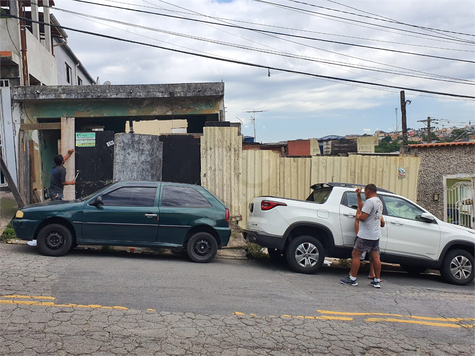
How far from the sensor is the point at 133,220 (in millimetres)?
8422

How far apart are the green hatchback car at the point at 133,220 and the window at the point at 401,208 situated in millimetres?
3270

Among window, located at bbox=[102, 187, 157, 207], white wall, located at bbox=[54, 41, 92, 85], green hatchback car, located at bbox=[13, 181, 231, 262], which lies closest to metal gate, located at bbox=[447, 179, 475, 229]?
green hatchback car, located at bbox=[13, 181, 231, 262]

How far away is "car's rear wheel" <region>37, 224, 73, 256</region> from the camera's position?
8125 mm

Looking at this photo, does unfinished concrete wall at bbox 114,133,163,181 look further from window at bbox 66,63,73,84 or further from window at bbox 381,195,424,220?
window at bbox 66,63,73,84

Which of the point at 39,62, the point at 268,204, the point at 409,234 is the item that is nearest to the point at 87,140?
the point at 268,204

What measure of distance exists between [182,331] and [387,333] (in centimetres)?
255

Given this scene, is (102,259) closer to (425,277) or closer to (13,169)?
(13,169)

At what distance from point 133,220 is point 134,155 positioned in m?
3.79

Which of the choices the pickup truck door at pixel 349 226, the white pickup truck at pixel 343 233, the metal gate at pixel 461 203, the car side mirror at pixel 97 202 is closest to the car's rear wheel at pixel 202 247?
the white pickup truck at pixel 343 233

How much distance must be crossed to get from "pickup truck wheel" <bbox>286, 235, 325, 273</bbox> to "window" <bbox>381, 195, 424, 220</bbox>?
169 cm

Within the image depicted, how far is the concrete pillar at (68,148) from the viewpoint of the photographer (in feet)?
38.6

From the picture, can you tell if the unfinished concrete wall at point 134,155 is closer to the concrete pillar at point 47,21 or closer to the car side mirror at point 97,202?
the car side mirror at point 97,202

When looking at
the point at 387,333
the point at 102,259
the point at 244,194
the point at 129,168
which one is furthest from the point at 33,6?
the point at 387,333

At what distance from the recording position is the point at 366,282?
28.0ft
